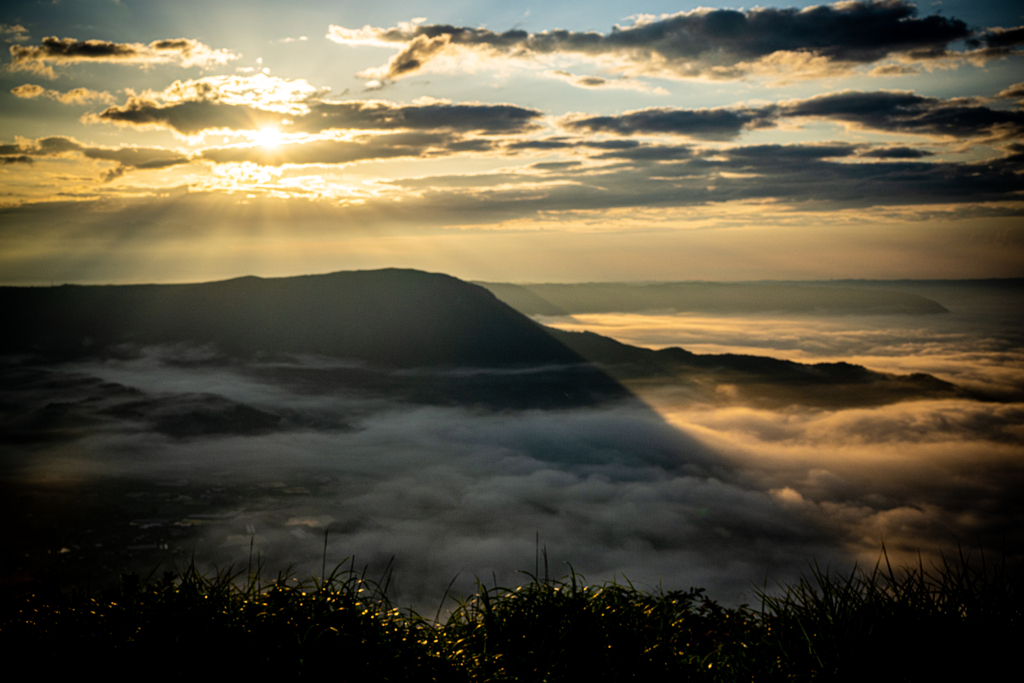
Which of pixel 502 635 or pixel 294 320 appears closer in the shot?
pixel 502 635

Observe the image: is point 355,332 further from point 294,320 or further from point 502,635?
point 502,635

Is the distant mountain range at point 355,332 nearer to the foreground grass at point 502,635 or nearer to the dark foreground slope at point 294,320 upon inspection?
the dark foreground slope at point 294,320

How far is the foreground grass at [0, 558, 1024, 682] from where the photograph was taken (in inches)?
263

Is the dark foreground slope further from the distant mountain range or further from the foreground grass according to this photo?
the foreground grass

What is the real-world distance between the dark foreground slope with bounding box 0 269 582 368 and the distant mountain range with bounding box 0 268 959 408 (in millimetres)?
286

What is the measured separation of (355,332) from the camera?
16275cm

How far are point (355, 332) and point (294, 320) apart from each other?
1720 cm

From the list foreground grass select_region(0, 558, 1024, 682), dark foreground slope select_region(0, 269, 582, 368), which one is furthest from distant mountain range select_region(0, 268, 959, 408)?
foreground grass select_region(0, 558, 1024, 682)

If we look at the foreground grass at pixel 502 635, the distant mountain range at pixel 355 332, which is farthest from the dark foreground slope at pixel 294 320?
the foreground grass at pixel 502 635

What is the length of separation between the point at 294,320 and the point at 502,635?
16624 centimetres

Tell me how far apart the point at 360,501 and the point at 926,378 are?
629 ft

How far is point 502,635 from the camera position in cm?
844

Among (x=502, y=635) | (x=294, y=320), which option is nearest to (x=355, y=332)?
(x=294, y=320)

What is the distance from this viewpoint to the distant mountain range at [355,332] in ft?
519
